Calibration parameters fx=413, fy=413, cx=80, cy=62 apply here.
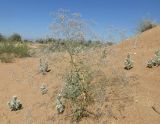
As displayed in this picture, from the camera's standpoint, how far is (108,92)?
1020cm

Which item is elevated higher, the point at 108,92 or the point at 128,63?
the point at 128,63

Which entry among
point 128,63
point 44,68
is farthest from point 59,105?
point 44,68

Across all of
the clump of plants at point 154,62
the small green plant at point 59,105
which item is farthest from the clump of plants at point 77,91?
the clump of plants at point 154,62

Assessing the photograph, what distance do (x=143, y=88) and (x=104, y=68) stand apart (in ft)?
5.66

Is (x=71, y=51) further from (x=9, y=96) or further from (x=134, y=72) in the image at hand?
(x=9, y=96)

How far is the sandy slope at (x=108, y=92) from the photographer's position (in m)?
9.31

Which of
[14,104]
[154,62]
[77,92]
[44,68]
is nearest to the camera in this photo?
[77,92]

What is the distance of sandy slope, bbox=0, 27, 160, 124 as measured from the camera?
30.6ft

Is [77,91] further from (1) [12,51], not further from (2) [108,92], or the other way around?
(1) [12,51]

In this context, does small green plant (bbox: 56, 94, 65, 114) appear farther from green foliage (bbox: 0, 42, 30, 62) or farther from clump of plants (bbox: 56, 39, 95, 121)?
green foliage (bbox: 0, 42, 30, 62)

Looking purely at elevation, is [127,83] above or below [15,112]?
above

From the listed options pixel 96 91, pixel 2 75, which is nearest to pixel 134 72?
pixel 96 91

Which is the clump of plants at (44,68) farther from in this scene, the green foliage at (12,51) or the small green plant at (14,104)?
the green foliage at (12,51)

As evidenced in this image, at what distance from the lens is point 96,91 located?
989cm
